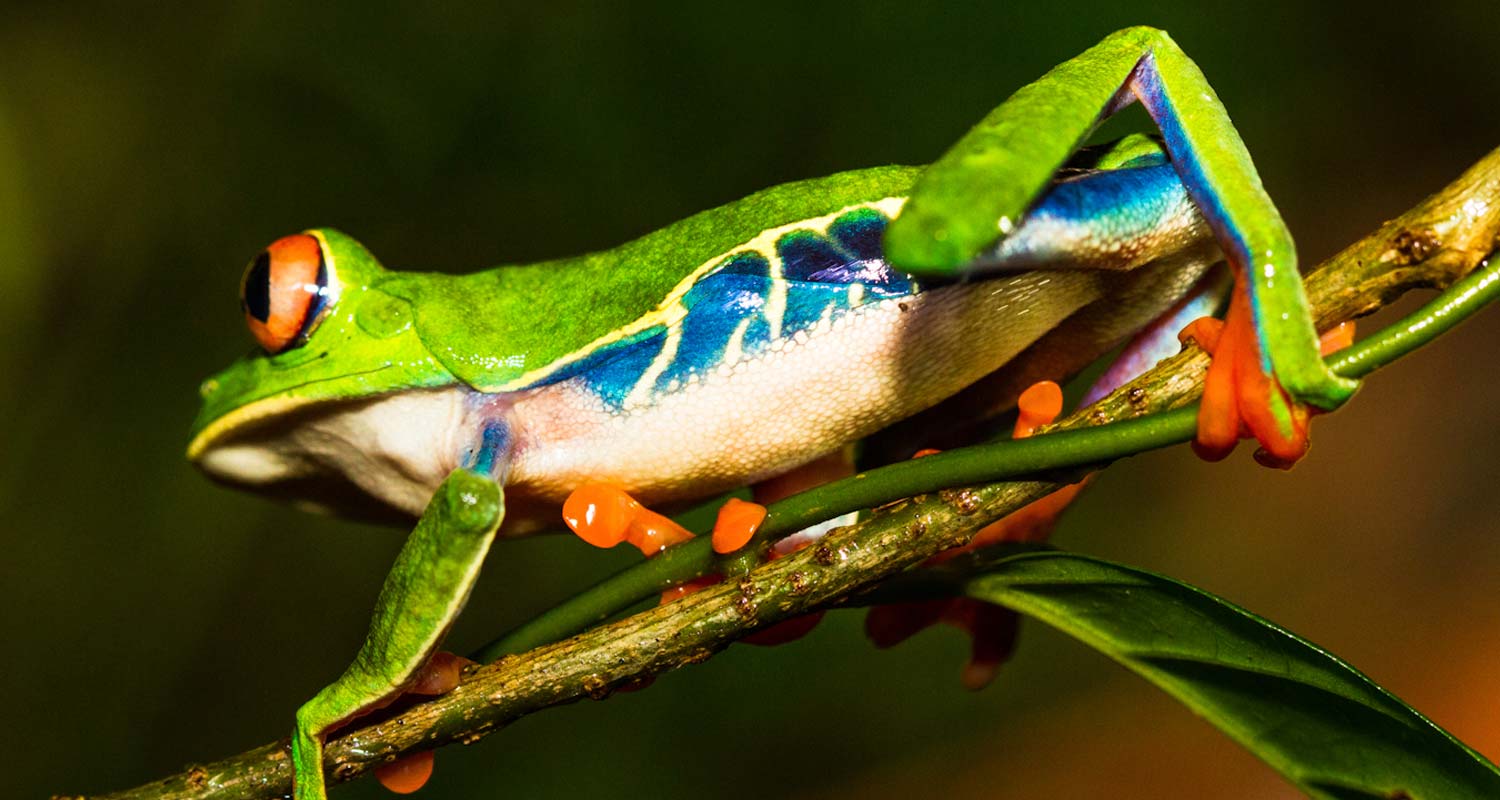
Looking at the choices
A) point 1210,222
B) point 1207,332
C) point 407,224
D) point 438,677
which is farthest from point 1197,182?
point 407,224

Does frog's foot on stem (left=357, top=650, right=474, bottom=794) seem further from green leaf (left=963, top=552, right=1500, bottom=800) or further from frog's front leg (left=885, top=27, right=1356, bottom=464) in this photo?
frog's front leg (left=885, top=27, right=1356, bottom=464)

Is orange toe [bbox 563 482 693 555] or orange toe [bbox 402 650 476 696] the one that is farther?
orange toe [bbox 563 482 693 555]

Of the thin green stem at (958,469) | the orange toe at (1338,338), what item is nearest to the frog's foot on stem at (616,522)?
the thin green stem at (958,469)

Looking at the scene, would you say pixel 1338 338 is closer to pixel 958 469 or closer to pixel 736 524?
pixel 958 469

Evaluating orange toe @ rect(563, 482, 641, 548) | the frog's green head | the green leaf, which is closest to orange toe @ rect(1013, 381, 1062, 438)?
the green leaf

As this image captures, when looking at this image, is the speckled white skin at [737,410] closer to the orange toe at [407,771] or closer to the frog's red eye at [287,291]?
the frog's red eye at [287,291]
